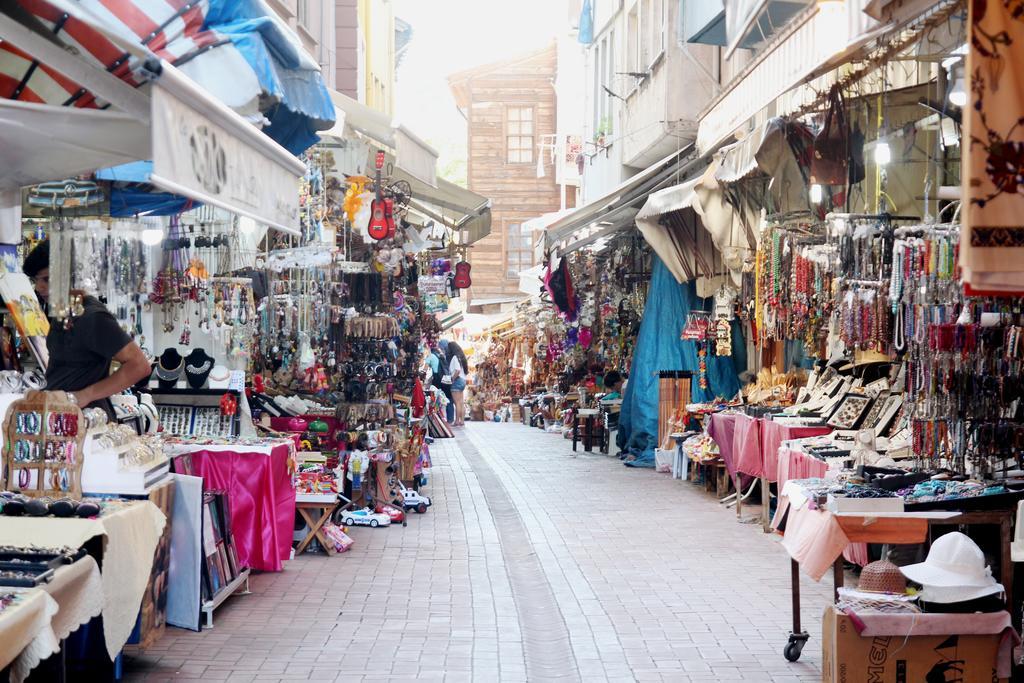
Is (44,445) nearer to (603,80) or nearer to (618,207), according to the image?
(618,207)

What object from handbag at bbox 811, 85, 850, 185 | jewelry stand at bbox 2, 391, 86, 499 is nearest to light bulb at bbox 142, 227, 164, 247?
jewelry stand at bbox 2, 391, 86, 499

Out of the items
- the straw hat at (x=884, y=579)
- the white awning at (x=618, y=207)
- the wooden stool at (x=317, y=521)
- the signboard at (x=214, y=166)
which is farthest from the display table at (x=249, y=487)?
the white awning at (x=618, y=207)

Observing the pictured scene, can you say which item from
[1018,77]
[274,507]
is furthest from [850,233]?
[1018,77]

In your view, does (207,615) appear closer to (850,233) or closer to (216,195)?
(216,195)

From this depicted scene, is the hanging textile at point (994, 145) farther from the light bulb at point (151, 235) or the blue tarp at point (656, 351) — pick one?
the blue tarp at point (656, 351)

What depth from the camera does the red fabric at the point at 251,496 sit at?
364 inches

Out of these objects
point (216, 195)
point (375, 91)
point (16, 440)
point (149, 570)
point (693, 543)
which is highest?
point (375, 91)

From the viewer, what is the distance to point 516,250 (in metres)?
47.3

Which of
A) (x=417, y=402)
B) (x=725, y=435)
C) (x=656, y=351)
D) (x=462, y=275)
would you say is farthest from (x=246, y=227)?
(x=656, y=351)

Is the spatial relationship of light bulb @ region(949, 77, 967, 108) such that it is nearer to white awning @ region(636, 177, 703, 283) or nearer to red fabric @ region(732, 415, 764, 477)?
red fabric @ region(732, 415, 764, 477)

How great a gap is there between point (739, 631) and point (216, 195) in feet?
15.2

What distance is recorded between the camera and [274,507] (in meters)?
9.39

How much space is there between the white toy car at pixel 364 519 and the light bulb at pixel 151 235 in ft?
11.7

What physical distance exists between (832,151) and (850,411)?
2688 millimetres
